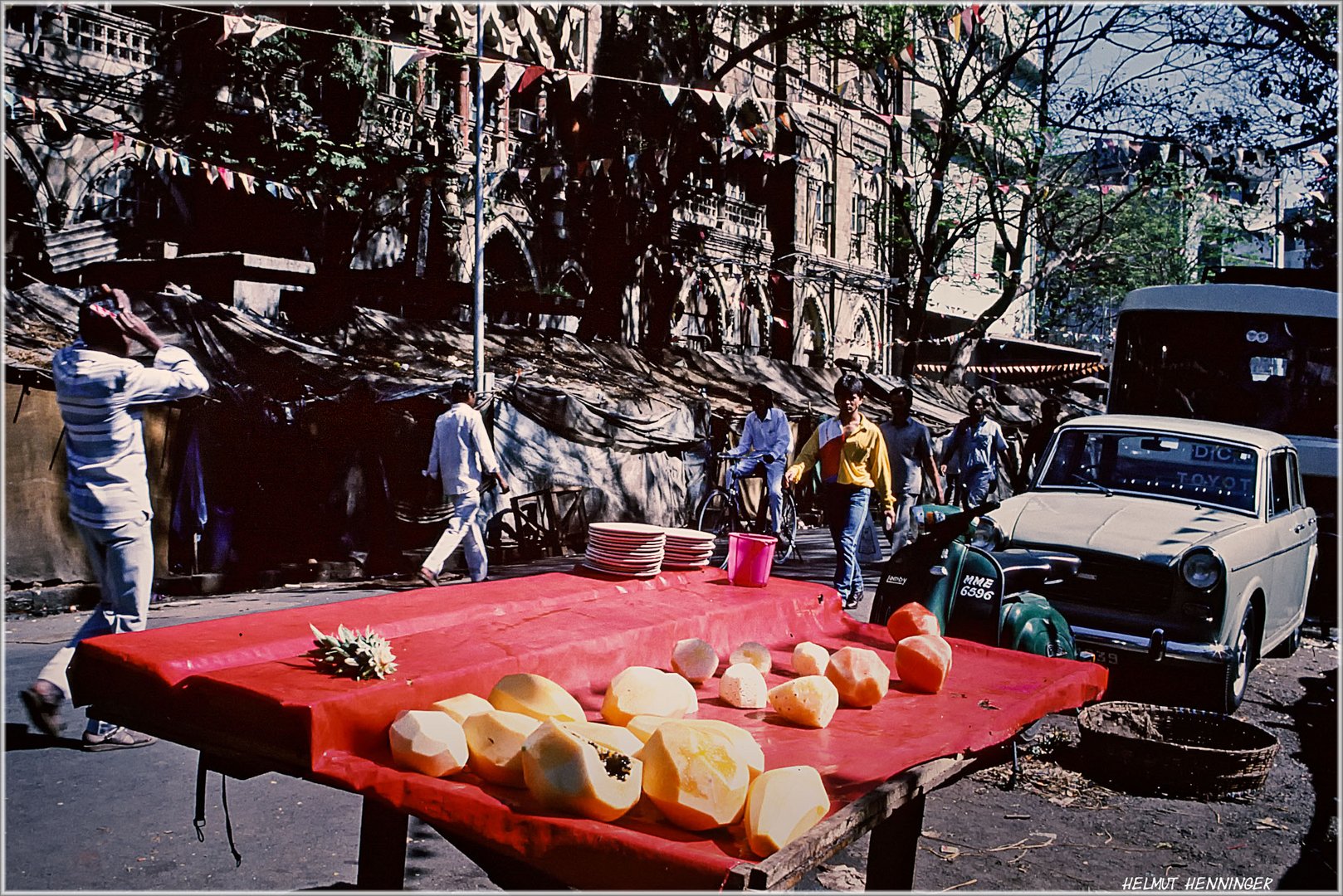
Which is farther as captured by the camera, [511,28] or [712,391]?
[712,391]

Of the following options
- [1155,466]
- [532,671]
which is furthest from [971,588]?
[532,671]

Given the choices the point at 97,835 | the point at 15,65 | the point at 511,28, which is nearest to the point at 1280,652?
the point at 97,835

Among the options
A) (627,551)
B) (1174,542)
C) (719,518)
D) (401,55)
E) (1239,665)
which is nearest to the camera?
(627,551)

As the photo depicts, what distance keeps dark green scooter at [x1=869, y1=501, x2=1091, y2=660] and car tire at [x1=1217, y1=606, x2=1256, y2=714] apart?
91 centimetres

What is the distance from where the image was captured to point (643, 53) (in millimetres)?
22359

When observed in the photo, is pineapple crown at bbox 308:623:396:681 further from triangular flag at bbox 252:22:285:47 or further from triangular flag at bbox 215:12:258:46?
triangular flag at bbox 252:22:285:47

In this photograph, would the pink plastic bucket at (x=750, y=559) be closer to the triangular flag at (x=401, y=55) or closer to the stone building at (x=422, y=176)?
the stone building at (x=422, y=176)

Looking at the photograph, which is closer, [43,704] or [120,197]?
[43,704]

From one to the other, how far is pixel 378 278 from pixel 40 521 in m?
8.35

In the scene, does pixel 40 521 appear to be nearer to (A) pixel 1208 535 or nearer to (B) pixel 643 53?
(A) pixel 1208 535

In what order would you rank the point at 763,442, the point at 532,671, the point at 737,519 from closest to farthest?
the point at 532,671, the point at 763,442, the point at 737,519

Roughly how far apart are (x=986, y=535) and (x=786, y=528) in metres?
7.51

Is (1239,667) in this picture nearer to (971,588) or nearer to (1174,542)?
(1174,542)

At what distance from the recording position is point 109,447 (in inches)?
206
